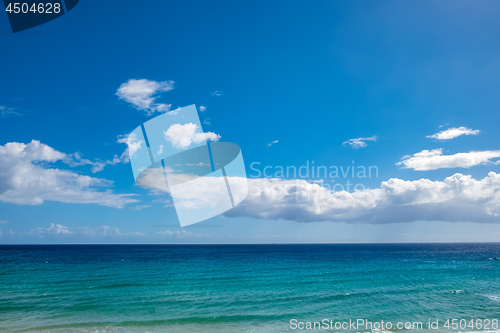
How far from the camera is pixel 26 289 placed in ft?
61.4

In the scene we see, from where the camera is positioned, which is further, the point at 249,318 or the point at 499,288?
the point at 499,288

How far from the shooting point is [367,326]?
11.6 metres

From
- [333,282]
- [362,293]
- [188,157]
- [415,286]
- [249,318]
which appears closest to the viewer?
[188,157]

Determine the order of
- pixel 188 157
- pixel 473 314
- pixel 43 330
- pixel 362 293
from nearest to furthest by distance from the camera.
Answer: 1. pixel 188 157
2. pixel 43 330
3. pixel 473 314
4. pixel 362 293

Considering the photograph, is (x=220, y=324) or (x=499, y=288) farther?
(x=499, y=288)

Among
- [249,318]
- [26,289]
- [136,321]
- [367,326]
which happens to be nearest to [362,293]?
[367,326]

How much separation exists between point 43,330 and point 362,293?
52.4 ft

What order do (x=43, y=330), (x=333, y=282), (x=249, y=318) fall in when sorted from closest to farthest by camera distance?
(x=43, y=330) → (x=249, y=318) → (x=333, y=282)

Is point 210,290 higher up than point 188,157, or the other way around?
A: point 188,157

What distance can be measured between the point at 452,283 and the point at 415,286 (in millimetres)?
4257

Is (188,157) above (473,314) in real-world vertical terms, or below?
above

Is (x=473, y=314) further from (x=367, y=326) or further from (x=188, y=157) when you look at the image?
(x=188, y=157)

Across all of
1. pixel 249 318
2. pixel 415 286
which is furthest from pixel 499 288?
pixel 249 318

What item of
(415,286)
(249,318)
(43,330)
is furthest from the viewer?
(415,286)
